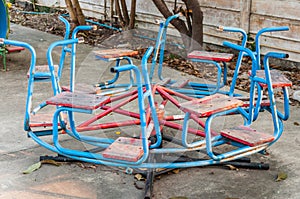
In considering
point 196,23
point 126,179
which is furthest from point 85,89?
point 196,23

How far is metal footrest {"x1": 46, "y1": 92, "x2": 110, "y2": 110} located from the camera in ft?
13.5

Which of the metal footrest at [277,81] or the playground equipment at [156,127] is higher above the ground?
the metal footrest at [277,81]

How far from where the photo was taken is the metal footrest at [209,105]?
13.4 ft

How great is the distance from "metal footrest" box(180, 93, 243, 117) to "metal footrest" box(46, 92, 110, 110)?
63cm

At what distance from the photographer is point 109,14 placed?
39.1ft

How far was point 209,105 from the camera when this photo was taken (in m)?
4.30

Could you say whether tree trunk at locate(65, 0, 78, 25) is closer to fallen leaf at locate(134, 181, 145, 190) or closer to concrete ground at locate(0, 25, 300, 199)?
concrete ground at locate(0, 25, 300, 199)

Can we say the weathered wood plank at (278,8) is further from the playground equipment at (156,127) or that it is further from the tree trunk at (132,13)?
the playground equipment at (156,127)

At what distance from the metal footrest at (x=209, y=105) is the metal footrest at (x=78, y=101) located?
63 centimetres

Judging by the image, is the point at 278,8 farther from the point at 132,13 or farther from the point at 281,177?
the point at 281,177

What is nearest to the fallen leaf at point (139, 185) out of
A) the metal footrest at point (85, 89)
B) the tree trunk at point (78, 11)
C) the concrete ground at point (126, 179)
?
the concrete ground at point (126, 179)

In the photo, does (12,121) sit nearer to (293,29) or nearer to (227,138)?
(227,138)

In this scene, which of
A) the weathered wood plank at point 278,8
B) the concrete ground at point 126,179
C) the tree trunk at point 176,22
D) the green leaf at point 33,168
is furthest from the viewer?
the tree trunk at point 176,22

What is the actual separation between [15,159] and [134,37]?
602cm
